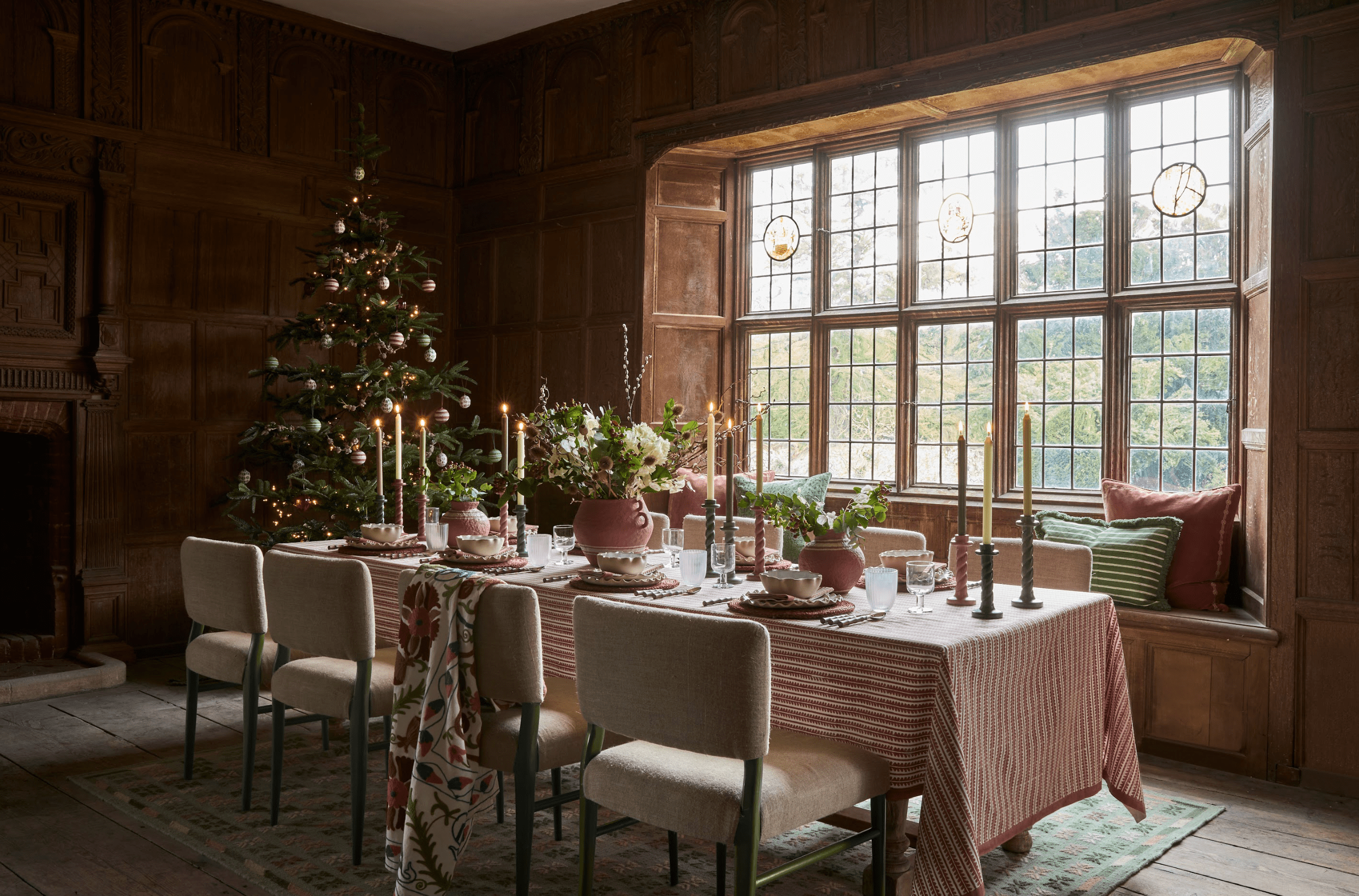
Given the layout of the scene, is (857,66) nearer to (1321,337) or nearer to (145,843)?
(1321,337)

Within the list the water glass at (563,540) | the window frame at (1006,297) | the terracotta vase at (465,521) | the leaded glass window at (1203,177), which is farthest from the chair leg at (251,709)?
the leaded glass window at (1203,177)

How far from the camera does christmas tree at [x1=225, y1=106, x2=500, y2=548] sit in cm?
587

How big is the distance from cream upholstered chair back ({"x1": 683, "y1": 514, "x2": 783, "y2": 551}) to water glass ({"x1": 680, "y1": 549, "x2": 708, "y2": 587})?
0.28m

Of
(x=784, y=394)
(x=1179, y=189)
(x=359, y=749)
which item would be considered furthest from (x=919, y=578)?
(x=784, y=394)

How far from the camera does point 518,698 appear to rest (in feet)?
9.29

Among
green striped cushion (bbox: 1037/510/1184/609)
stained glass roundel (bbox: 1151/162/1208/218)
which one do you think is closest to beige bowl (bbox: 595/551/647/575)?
green striped cushion (bbox: 1037/510/1184/609)

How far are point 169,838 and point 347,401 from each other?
3050 mm

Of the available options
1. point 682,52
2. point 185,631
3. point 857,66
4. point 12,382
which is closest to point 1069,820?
point 857,66

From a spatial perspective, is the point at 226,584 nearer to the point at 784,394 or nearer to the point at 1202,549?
the point at 784,394

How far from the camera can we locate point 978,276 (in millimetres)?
5707

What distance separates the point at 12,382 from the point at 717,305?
383cm

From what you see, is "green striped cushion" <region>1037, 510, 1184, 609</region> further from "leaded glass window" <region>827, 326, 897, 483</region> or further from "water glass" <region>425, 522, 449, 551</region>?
"water glass" <region>425, 522, 449, 551</region>

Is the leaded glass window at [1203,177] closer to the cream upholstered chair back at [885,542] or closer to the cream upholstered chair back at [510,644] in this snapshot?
the cream upholstered chair back at [885,542]

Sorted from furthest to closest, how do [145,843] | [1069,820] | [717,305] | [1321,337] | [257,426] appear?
[717,305] → [257,426] → [1321,337] → [1069,820] → [145,843]
